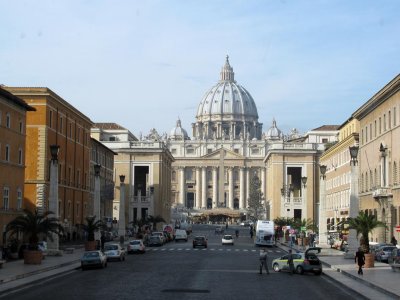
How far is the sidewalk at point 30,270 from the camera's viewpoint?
33.1m

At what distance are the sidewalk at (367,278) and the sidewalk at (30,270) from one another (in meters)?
13.2

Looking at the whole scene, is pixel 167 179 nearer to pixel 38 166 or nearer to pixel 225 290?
pixel 38 166

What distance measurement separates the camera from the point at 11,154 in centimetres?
5969

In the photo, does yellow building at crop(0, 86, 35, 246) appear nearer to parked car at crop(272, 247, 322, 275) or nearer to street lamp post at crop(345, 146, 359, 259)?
parked car at crop(272, 247, 322, 275)

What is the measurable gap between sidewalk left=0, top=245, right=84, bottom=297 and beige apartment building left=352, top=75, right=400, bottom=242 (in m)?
23.0

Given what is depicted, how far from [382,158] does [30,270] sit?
36.6 metres

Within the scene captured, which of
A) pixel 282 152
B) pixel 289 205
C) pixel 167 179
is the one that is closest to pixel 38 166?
pixel 289 205

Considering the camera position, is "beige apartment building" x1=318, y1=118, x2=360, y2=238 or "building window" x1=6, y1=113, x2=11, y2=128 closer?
"building window" x1=6, y1=113, x2=11, y2=128

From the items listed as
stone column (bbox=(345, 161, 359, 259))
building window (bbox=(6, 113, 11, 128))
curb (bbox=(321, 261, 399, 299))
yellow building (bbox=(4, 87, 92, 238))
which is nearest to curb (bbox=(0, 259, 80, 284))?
building window (bbox=(6, 113, 11, 128))

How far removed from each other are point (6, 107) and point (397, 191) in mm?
29720

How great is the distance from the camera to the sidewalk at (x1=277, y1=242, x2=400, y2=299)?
1176 inches

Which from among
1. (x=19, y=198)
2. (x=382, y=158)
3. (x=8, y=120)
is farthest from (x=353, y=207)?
(x=19, y=198)

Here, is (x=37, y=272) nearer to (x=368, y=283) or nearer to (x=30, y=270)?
(x=30, y=270)

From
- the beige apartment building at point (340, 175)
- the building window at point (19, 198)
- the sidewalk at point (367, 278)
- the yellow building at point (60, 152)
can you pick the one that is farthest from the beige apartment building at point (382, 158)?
the yellow building at point (60, 152)
